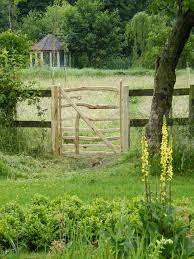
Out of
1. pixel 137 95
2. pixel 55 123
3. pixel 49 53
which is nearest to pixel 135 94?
pixel 137 95

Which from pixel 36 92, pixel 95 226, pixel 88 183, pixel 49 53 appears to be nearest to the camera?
pixel 95 226

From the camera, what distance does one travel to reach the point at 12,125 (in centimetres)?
1627

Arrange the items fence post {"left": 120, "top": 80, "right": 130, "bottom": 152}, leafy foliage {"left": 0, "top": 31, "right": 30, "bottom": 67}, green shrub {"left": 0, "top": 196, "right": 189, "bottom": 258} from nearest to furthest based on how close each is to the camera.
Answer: green shrub {"left": 0, "top": 196, "right": 189, "bottom": 258}
fence post {"left": 120, "top": 80, "right": 130, "bottom": 152}
leafy foliage {"left": 0, "top": 31, "right": 30, "bottom": 67}

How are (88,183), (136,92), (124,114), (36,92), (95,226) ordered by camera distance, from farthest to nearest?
1. (36,92)
2. (124,114)
3. (136,92)
4. (88,183)
5. (95,226)

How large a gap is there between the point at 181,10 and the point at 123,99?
4.29 m

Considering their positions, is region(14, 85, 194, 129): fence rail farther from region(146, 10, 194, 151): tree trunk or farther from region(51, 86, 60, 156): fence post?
region(146, 10, 194, 151): tree trunk

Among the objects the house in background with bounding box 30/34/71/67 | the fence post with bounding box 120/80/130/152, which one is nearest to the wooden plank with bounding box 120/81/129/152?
the fence post with bounding box 120/80/130/152

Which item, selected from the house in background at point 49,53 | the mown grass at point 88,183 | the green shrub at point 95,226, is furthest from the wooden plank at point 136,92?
the house in background at point 49,53

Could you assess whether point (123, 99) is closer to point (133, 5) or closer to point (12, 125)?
point (12, 125)

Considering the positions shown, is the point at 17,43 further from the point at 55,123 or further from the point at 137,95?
the point at 137,95

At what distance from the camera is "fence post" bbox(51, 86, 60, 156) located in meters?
16.7

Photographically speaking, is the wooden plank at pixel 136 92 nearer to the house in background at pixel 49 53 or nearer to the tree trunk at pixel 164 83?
the tree trunk at pixel 164 83

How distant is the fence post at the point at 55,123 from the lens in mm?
16703

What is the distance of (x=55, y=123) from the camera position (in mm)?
16703
